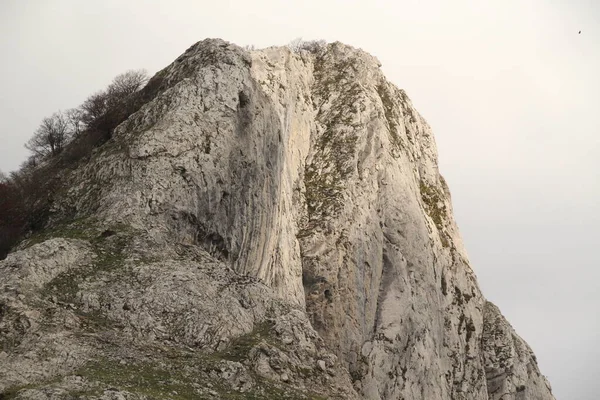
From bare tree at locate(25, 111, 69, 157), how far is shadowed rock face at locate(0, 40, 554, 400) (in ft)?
40.5

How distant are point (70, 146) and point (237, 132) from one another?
12.8 meters

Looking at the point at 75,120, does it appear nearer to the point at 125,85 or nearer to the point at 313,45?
the point at 125,85

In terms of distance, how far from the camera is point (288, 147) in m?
55.9

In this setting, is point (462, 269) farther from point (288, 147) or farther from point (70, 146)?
point (70, 146)

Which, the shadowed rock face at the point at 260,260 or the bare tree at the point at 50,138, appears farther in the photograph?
the bare tree at the point at 50,138

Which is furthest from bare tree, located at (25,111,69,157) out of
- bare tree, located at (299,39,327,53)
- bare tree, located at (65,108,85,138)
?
bare tree, located at (299,39,327,53)

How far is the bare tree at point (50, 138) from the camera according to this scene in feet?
188

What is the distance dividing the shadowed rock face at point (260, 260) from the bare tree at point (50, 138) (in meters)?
12.4

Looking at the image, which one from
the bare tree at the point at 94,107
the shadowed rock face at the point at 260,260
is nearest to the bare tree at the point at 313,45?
the shadowed rock face at the point at 260,260

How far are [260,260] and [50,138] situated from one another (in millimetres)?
23482

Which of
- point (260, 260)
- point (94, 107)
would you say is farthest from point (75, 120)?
point (260, 260)

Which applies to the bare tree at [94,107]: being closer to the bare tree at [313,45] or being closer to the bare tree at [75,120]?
the bare tree at [75,120]

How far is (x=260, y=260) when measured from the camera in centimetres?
4366

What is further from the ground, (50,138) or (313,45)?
(313,45)
